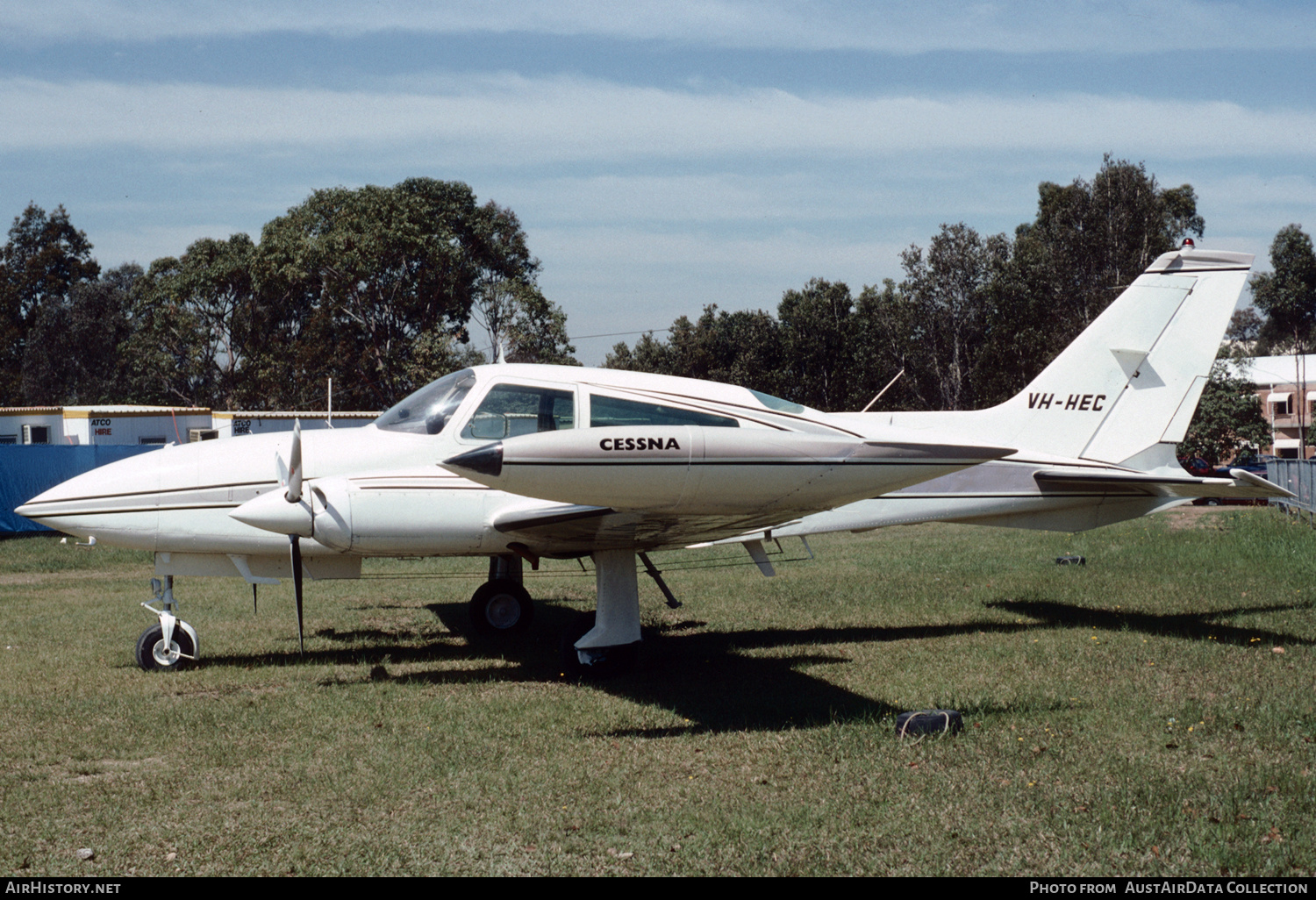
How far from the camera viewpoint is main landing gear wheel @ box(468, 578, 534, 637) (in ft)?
36.3

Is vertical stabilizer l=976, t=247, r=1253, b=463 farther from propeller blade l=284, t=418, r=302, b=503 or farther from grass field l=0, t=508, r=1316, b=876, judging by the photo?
propeller blade l=284, t=418, r=302, b=503

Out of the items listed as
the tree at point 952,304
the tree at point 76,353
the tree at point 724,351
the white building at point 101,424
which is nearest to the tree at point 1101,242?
the tree at point 952,304

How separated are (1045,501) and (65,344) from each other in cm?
7191

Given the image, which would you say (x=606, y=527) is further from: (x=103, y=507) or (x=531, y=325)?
(x=531, y=325)

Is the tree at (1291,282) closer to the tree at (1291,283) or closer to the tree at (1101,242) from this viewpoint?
the tree at (1291,283)

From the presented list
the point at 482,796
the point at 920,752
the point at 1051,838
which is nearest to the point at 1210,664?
the point at 920,752

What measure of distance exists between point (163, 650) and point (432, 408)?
10.6ft

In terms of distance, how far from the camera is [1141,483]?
10.0m

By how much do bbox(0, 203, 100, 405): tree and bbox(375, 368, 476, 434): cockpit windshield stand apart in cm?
7062

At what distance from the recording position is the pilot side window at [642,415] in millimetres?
8469

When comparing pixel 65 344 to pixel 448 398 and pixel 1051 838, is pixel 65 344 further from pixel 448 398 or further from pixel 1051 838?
pixel 1051 838

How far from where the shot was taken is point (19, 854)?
15.5 ft

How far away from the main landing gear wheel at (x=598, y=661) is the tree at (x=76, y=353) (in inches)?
2642

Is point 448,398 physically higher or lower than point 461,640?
higher
